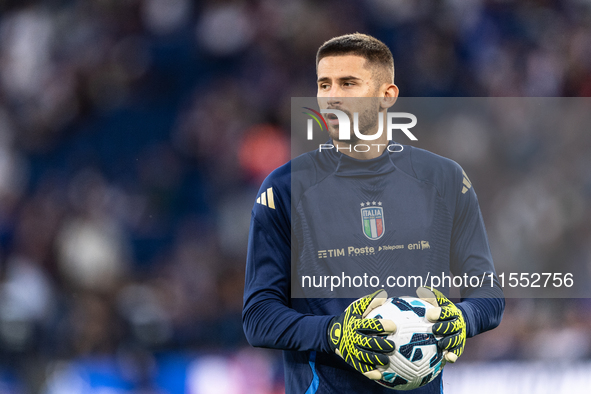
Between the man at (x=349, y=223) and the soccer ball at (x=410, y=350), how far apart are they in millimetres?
138

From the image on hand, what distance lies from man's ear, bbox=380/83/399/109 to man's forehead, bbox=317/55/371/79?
12 centimetres

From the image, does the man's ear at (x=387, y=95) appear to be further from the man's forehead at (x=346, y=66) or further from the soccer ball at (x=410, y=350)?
the soccer ball at (x=410, y=350)

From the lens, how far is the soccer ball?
1.99m

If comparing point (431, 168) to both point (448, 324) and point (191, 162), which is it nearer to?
point (448, 324)

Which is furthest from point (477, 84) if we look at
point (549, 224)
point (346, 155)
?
point (346, 155)

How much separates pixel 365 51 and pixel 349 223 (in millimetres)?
733

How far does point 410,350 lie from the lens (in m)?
1.99

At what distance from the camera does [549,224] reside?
461 centimetres

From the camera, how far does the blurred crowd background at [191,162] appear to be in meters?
4.57

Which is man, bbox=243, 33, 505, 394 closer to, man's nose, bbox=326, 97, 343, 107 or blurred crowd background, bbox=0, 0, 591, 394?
man's nose, bbox=326, 97, 343, 107

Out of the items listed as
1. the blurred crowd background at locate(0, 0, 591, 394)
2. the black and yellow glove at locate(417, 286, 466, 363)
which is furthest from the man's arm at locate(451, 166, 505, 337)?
the blurred crowd background at locate(0, 0, 591, 394)

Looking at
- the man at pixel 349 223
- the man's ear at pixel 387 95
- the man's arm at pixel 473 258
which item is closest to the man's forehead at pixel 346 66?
the man at pixel 349 223

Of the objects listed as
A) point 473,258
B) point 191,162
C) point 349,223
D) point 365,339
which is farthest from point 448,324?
point 191,162

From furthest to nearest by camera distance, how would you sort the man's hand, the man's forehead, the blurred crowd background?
the blurred crowd background
the man's forehead
the man's hand
